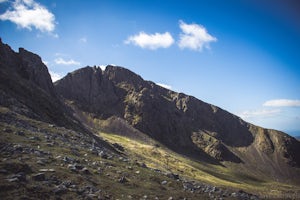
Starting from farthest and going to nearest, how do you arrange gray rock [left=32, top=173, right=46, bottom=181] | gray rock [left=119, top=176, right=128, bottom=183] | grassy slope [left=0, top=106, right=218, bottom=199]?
gray rock [left=119, top=176, right=128, bottom=183] → gray rock [left=32, top=173, right=46, bottom=181] → grassy slope [left=0, top=106, right=218, bottom=199]

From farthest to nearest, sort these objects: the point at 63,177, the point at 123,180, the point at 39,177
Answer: the point at 123,180, the point at 63,177, the point at 39,177

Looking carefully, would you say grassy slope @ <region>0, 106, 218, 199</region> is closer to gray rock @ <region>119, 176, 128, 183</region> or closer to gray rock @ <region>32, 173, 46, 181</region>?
gray rock @ <region>32, 173, 46, 181</region>

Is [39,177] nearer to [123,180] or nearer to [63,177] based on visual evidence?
[63,177]

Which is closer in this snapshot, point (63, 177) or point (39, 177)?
point (39, 177)

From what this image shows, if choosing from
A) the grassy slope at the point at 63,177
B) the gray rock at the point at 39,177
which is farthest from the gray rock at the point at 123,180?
the gray rock at the point at 39,177

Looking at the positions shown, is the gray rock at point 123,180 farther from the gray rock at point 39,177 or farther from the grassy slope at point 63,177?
the gray rock at point 39,177

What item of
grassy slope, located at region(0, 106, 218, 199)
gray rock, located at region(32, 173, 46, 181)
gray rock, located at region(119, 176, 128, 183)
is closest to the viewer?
grassy slope, located at region(0, 106, 218, 199)

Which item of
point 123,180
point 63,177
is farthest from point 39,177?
point 123,180

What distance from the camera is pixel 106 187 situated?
1024 inches

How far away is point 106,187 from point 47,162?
23.7ft

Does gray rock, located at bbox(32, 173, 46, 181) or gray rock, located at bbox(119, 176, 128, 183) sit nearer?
gray rock, located at bbox(32, 173, 46, 181)

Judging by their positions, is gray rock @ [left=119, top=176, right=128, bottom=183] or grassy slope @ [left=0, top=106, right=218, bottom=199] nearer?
grassy slope @ [left=0, top=106, right=218, bottom=199]

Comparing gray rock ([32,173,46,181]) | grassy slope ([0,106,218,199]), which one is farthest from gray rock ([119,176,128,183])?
gray rock ([32,173,46,181])

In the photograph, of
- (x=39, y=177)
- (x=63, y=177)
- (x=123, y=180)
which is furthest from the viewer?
(x=123, y=180)
